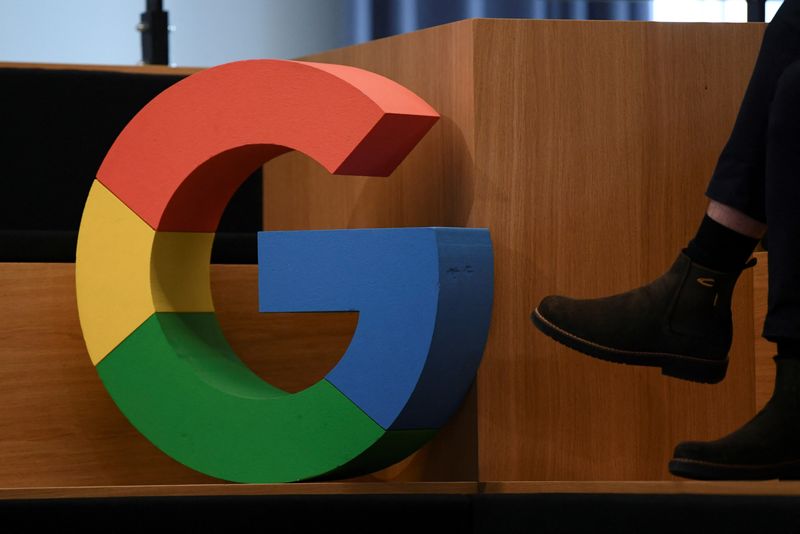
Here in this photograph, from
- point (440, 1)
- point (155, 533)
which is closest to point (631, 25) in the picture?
point (155, 533)

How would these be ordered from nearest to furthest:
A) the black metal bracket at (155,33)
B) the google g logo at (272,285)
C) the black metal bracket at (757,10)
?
the google g logo at (272,285) → the black metal bracket at (757,10) → the black metal bracket at (155,33)

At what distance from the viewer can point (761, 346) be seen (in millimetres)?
1698

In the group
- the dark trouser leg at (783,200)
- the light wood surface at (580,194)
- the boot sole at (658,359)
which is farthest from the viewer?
the light wood surface at (580,194)

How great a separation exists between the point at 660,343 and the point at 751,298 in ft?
1.11

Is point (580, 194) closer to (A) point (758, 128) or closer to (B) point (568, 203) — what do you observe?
(B) point (568, 203)

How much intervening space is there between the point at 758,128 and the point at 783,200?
0.30 ft

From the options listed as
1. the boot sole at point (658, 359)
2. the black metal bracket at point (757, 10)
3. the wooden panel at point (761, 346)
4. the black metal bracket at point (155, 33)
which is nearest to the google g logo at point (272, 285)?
the boot sole at point (658, 359)

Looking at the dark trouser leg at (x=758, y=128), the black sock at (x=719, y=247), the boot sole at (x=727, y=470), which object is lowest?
the boot sole at (x=727, y=470)

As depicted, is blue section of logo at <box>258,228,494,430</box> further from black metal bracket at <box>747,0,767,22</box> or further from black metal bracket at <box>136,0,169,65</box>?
black metal bracket at <box>136,0,169,65</box>

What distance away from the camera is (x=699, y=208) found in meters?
1.70

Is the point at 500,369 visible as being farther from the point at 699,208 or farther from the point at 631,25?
the point at 631,25

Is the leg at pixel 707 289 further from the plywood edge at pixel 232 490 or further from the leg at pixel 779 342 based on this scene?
the plywood edge at pixel 232 490

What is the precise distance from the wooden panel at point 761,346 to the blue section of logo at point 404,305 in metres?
0.38

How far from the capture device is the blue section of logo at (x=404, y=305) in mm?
1510
